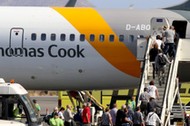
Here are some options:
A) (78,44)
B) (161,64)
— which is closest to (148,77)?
(161,64)

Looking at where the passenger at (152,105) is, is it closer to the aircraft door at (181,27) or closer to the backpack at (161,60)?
the backpack at (161,60)

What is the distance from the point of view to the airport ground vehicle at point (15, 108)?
2406cm

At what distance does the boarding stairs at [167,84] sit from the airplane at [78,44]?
2464mm

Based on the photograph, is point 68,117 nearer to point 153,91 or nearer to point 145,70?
point 145,70

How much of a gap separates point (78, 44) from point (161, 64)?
5.63 m

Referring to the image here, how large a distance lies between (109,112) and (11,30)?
6.32m

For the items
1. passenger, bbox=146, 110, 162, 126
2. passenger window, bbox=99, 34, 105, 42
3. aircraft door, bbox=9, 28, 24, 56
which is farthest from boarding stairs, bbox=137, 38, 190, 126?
aircraft door, bbox=9, 28, 24, 56

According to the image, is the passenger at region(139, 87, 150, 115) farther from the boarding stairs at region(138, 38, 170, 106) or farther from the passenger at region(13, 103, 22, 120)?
the passenger at region(13, 103, 22, 120)

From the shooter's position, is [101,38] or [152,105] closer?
[152,105]

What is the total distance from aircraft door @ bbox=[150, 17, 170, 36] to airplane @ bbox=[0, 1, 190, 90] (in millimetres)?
55

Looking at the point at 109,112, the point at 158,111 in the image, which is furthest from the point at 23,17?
the point at 158,111

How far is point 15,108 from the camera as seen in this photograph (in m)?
24.3

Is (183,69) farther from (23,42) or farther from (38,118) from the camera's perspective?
(38,118)

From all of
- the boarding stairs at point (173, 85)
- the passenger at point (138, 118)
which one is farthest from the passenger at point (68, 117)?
the passenger at point (138, 118)
